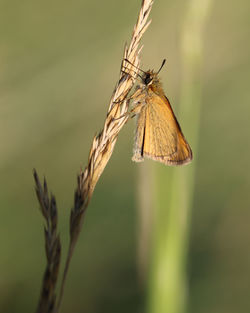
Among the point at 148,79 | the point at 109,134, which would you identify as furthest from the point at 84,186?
the point at 148,79

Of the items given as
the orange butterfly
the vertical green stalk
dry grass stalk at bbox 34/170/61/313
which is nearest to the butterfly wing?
the orange butterfly

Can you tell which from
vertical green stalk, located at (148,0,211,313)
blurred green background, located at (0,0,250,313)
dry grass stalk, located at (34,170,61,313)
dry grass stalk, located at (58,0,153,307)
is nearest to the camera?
dry grass stalk, located at (34,170,61,313)

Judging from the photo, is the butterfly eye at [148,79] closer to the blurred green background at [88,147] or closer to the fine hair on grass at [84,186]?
the fine hair on grass at [84,186]

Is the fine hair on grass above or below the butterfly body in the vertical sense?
below

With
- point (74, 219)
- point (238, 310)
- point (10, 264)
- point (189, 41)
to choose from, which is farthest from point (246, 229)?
point (74, 219)

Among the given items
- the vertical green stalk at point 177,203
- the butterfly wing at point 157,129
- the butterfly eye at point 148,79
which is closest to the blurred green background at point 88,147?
the butterfly wing at point 157,129

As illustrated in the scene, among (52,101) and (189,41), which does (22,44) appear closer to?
(52,101)

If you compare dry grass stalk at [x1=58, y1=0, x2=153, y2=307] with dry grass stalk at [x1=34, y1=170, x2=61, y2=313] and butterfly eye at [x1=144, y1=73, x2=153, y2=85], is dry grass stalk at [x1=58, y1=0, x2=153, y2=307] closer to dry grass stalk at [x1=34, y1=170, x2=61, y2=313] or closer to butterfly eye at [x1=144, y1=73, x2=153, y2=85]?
dry grass stalk at [x1=34, y1=170, x2=61, y2=313]
